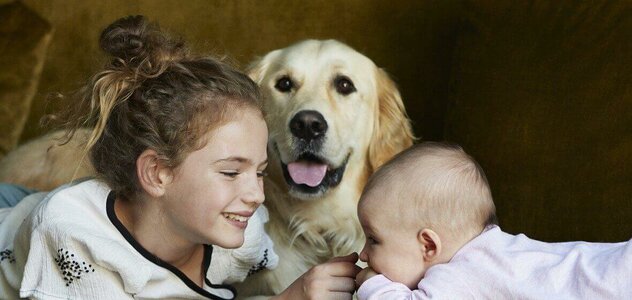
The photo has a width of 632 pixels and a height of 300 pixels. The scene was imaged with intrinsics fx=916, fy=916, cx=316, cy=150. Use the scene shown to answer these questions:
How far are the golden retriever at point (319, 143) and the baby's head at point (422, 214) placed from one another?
752 millimetres

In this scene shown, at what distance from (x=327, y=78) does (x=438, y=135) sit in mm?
546

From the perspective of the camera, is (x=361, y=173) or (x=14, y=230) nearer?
(x=14, y=230)

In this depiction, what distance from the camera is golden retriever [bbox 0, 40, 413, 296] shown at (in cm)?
231

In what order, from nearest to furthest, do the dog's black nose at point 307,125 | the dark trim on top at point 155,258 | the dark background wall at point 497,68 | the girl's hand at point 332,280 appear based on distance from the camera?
1. the girl's hand at point 332,280
2. the dark trim on top at point 155,258
3. the dark background wall at point 497,68
4. the dog's black nose at point 307,125

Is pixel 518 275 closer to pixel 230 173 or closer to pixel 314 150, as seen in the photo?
pixel 230 173

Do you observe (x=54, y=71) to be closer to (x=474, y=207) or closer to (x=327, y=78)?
(x=327, y=78)

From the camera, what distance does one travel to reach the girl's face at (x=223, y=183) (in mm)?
1771

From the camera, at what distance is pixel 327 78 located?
2.43 meters

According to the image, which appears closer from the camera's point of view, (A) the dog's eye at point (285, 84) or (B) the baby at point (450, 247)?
(B) the baby at point (450, 247)

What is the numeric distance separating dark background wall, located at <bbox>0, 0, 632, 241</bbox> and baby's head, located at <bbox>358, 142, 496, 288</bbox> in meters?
0.61

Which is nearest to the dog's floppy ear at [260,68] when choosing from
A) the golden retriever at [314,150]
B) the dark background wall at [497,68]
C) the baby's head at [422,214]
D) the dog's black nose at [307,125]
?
the golden retriever at [314,150]

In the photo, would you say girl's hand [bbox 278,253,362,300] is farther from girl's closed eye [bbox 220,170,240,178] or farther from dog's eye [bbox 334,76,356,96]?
dog's eye [bbox 334,76,356,96]

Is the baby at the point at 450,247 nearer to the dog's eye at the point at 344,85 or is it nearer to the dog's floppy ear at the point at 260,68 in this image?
the dog's eye at the point at 344,85

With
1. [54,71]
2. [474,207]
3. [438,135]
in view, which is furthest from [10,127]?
[474,207]
